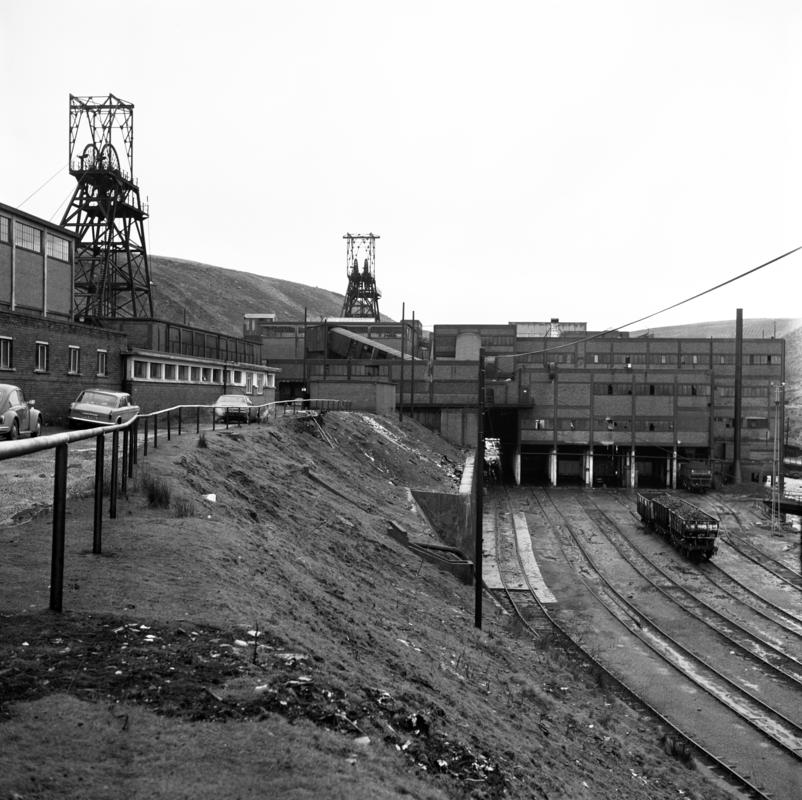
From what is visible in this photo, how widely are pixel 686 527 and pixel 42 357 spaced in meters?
28.5

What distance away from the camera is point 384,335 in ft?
277

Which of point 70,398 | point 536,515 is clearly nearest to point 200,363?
point 70,398

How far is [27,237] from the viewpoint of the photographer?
31062 mm

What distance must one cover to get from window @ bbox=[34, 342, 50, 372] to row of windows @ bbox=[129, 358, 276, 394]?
5.36 meters

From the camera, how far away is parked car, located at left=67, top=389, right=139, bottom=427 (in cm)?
2211

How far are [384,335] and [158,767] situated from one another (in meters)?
81.0

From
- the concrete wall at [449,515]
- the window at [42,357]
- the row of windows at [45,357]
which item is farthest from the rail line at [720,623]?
the window at [42,357]

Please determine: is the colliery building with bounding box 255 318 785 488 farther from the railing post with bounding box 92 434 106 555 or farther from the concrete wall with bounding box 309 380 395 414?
the railing post with bounding box 92 434 106 555

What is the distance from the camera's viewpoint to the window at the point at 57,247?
3266 centimetres

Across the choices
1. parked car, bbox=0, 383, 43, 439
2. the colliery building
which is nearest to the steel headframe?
the colliery building

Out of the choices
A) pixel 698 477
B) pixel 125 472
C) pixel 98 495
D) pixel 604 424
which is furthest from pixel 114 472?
pixel 604 424

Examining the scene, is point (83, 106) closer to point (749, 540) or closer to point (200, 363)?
point (200, 363)

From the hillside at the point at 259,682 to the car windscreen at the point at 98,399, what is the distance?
791 centimetres

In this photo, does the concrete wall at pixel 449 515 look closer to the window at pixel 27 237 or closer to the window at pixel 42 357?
the window at pixel 42 357
